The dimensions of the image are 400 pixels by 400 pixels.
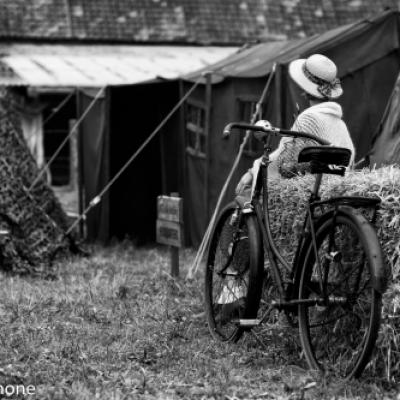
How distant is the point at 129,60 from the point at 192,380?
13838 mm

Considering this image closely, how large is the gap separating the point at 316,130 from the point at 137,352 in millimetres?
1745

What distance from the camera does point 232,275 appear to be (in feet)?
18.9

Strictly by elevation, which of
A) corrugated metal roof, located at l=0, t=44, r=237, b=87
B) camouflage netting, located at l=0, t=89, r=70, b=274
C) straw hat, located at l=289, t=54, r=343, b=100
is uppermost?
straw hat, located at l=289, t=54, r=343, b=100

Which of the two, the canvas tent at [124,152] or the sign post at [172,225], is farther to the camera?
the canvas tent at [124,152]

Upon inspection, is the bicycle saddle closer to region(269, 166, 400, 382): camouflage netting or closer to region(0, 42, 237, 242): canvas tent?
region(269, 166, 400, 382): camouflage netting

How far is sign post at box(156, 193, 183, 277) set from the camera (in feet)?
28.0

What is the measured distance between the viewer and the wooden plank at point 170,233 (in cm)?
855

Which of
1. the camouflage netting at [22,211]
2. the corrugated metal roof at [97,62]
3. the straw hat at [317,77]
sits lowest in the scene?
the camouflage netting at [22,211]

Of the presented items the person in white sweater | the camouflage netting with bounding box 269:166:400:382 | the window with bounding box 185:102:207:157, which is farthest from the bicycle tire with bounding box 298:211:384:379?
the window with bounding box 185:102:207:157

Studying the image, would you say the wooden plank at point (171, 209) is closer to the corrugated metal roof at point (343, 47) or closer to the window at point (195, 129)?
the corrugated metal roof at point (343, 47)

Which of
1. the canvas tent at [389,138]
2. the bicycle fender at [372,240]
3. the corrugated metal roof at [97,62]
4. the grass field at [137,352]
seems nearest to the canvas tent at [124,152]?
the corrugated metal roof at [97,62]

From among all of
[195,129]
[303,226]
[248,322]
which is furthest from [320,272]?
[195,129]

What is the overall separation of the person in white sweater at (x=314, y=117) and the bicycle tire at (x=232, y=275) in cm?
36

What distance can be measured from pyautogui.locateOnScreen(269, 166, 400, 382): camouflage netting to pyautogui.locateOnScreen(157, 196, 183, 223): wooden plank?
9.12ft
